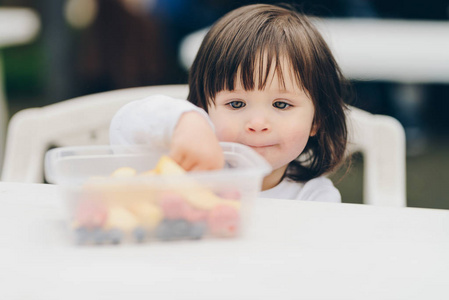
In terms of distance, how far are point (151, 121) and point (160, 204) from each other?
0.50 feet

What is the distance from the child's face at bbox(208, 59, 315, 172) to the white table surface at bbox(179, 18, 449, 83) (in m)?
1.77

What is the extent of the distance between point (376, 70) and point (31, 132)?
6.54 feet

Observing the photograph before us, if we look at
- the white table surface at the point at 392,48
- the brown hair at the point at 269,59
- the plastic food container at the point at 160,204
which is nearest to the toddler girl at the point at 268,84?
the brown hair at the point at 269,59

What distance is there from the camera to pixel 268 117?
82cm

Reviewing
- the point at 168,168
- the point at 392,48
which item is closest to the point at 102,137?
the point at 168,168

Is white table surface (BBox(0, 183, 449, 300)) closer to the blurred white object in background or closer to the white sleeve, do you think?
the white sleeve

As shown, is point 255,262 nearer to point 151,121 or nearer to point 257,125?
point 151,121

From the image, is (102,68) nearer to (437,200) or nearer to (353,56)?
(353,56)

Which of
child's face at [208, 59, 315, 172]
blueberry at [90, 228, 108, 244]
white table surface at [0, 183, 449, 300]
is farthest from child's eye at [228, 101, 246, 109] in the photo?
blueberry at [90, 228, 108, 244]

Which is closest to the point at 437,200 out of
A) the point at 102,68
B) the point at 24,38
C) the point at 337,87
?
the point at 337,87

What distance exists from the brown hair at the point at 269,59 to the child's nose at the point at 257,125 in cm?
5

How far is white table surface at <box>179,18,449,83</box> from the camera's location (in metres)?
2.62

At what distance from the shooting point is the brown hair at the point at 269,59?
0.84 metres

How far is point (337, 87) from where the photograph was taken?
0.97 m
